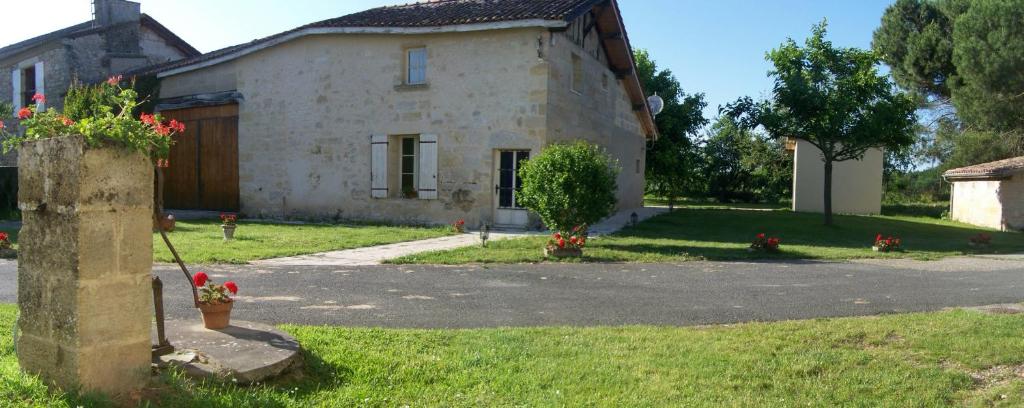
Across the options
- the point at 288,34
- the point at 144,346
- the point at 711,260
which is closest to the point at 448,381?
the point at 144,346

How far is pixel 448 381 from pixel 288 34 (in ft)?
46.1

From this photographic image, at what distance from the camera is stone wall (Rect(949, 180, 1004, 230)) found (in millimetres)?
20047

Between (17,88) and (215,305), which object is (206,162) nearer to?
(17,88)

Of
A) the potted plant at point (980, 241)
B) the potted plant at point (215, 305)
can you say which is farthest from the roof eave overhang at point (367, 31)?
the potted plant at point (215, 305)

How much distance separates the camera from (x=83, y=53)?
71.8 ft

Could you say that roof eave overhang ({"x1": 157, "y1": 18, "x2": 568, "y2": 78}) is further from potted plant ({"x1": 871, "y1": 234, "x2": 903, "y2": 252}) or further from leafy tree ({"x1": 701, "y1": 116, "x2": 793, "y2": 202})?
leafy tree ({"x1": 701, "y1": 116, "x2": 793, "y2": 202})

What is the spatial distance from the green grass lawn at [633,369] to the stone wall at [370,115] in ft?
31.4

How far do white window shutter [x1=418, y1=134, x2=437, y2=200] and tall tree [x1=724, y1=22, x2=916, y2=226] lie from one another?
7930 mm

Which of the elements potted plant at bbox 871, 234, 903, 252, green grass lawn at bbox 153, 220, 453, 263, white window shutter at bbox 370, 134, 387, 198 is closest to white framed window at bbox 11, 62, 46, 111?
green grass lawn at bbox 153, 220, 453, 263

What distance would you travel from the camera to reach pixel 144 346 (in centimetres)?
346

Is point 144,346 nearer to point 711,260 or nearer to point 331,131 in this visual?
point 711,260

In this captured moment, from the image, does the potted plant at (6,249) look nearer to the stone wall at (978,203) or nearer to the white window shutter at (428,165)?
the white window shutter at (428,165)

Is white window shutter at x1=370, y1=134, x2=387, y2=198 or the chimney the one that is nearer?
white window shutter at x1=370, y1=134, x2=387, y2=198

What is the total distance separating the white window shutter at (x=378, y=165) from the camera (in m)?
15.6
